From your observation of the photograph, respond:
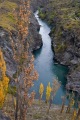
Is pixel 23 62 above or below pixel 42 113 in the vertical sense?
above

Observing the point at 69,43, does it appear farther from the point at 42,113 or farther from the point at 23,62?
the point at 23,62

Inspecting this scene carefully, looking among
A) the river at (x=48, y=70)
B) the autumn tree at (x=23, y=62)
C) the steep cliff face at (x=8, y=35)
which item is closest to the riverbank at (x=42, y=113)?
the steep cliff face at (x=8, y=35)

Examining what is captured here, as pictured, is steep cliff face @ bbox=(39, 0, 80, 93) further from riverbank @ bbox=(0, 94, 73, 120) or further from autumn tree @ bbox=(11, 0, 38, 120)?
autumn tree @ bbox=(11, 0, 38, 120)

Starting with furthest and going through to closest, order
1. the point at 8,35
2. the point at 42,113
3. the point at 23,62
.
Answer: the point at 8,35, the point at 42,113, the point at 23,62

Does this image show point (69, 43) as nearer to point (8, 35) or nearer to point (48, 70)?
point (48, 70)

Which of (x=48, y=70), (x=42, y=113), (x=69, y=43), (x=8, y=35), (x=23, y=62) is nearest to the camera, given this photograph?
(x=23, y=62)

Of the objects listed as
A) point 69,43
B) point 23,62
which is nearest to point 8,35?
point 69,43

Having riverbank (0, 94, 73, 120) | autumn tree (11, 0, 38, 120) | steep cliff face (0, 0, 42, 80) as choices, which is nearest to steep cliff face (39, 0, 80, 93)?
steep cliff face (0, 0, 42, 80)

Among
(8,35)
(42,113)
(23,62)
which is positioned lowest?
(42,113)

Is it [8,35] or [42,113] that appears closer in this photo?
[42,113]

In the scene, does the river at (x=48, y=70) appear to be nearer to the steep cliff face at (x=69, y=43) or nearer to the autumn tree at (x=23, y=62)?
the steep cliff face at (x=69, y=43)

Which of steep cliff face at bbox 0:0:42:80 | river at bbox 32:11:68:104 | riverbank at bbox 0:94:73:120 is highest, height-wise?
steep cliff face at bbox 0:0:42:80
